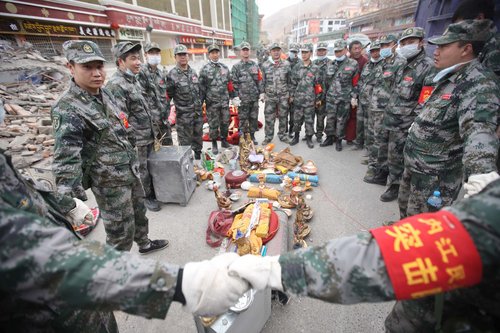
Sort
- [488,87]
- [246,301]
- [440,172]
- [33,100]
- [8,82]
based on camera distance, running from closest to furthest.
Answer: [246,301]
[488,87]
[440,172]
[33,100]
[8,82]

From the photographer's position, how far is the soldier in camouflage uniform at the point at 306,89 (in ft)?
19.2

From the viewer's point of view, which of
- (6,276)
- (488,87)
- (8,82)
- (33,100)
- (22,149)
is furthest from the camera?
(8,82)

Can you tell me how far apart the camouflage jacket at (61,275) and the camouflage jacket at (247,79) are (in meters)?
5.55

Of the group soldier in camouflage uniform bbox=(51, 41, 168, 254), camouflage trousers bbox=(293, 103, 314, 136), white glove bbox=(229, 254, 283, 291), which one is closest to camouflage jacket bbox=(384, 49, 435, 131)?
camouflage trousers bbox=(293, 103, 314, 136)

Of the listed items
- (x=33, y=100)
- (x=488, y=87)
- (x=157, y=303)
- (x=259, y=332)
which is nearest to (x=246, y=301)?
(x=259, y=332)

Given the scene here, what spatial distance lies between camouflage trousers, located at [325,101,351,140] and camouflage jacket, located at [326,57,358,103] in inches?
4.8

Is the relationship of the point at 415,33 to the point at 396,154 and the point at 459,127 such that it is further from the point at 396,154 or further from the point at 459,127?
the point at 459,127

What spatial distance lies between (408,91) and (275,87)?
135 inches

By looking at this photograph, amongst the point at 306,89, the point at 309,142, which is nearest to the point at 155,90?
the point at 306,89

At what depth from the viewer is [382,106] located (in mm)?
4219

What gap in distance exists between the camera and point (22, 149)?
18.3 ft

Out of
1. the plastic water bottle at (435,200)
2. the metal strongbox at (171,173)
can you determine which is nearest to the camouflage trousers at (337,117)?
the plastic water bottle at (435,200)

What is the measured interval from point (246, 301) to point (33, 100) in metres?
10.1

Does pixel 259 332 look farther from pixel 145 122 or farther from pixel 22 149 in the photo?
pixel 22 149
